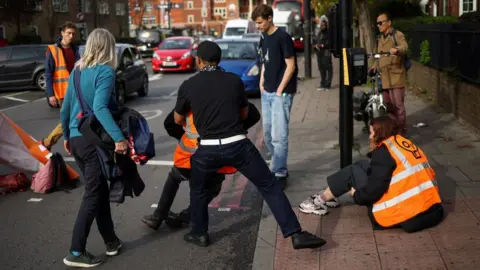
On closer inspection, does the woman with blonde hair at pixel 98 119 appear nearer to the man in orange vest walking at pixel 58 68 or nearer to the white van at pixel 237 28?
the man in orange vest walking at pixel 58 68

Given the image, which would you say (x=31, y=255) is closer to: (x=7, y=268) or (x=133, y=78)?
(x=7, y=268)

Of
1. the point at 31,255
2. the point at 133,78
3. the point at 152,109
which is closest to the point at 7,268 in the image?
the point at 31,255

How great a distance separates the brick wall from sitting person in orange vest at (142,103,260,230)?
5092mm

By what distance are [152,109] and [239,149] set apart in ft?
31.1

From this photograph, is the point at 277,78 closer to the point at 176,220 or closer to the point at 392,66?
the point at 176,220

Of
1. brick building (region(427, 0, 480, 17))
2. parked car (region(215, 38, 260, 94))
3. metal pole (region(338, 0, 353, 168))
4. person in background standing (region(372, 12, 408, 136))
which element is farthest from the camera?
brick building (region(427, 0, 480, 17))

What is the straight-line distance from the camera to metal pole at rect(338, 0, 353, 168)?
19.5 feet

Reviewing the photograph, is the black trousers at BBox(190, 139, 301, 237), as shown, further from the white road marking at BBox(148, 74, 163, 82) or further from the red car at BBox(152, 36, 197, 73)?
the red car at BBox(152, 36, 197, 73)

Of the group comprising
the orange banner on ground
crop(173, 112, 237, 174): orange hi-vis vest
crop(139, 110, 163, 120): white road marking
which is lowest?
crop(139, 110, 163, 120): white road marking

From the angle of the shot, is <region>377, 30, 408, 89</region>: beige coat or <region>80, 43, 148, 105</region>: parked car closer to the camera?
<region>377, 30, 408, 89</region>: beige coat

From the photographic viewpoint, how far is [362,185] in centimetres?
500

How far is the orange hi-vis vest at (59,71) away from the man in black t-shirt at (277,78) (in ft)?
9.77

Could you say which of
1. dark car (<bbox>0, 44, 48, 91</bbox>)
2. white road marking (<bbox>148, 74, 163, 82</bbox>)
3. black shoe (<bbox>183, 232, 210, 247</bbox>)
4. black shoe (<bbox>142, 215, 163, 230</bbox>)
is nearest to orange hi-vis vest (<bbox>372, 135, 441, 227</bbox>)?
black shoe (<bbox>183, 232, 210, 247</bbox>)

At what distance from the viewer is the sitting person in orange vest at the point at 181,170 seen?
4.95 metres
